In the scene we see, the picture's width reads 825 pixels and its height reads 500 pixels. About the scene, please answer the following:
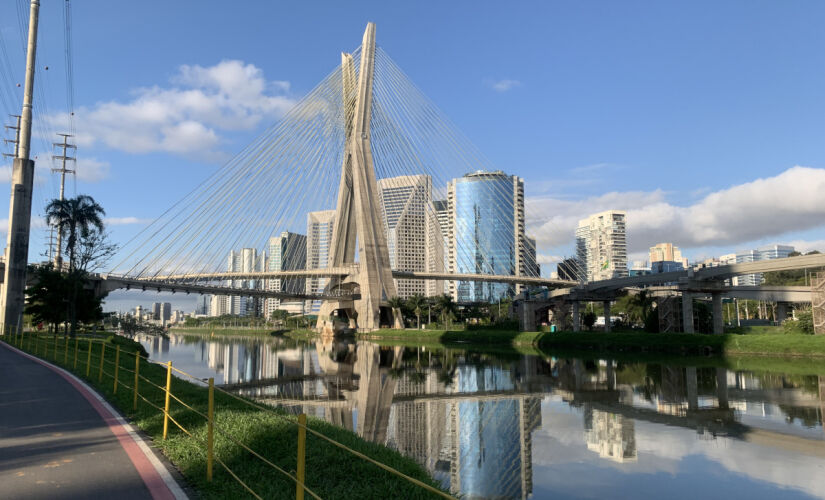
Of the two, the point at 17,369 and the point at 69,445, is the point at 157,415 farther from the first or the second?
the point at 17,369

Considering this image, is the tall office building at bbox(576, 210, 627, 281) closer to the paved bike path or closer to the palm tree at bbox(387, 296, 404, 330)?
the palm tree at bbox(387, 296, 404, 330)

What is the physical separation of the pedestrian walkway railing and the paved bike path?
0.59 meters

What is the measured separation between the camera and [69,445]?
25.6 ft

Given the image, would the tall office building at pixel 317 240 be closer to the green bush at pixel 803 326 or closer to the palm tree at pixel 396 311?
the palm tree at pixel 396 311

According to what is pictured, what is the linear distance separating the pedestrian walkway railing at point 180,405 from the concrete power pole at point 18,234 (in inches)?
55.1

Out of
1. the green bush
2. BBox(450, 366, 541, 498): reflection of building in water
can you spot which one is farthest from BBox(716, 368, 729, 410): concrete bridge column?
the green bush

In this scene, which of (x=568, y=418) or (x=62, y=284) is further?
(x=62, y=284)

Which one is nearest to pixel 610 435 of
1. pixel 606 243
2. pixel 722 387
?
pixel 722 387

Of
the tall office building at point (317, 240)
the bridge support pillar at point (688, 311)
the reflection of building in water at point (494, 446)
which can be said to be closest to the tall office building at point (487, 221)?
the tall office building at point (317, 240)

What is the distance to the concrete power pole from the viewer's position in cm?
3016

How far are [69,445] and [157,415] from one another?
1857 mm

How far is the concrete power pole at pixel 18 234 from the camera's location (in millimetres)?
30156

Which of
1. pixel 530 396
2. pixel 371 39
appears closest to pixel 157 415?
pixel 530 396

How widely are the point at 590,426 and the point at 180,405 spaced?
9.21 m
